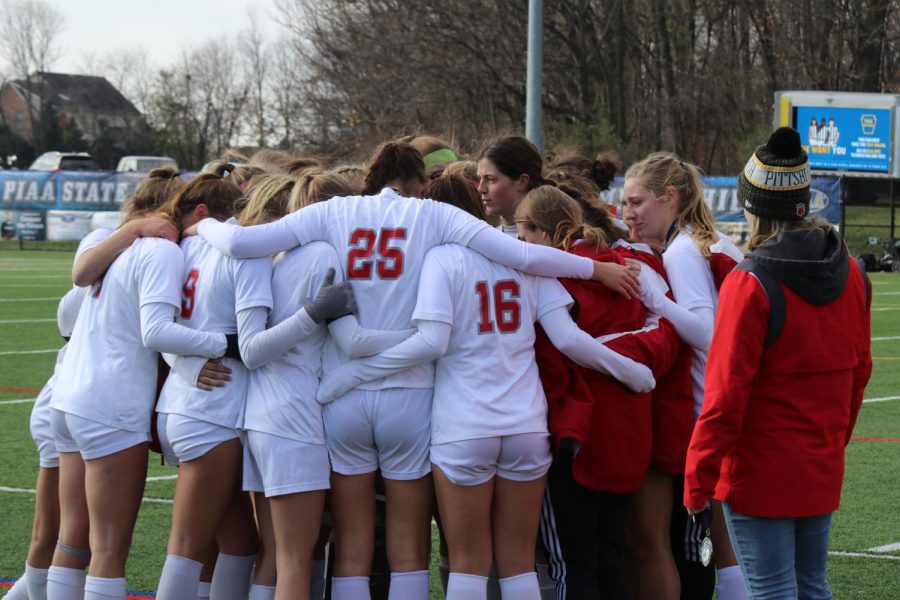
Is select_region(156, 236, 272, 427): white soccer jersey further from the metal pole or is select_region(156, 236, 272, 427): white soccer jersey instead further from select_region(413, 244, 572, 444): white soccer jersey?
the metal pole

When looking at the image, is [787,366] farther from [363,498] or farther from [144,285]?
[144,285]

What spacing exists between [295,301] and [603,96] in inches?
1383

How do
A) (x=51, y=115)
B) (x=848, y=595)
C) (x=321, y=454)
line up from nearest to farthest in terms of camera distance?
(x=321, y=454) < (x=848, y=595) < (x=51, y=115)

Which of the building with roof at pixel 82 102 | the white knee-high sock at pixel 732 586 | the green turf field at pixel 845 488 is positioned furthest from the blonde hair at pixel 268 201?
the building with roof at pixel 82 102

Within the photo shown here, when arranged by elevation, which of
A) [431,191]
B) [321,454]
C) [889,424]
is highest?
[431,191]

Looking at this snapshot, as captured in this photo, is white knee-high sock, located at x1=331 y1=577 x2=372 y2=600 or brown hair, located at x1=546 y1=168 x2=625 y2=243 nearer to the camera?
white knee-high sock, located at x1=331 y1=577 x2=372 y2=600

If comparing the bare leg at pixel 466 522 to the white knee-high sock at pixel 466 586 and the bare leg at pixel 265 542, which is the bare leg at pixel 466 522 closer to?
the white knee-high sock at pixel 466 586

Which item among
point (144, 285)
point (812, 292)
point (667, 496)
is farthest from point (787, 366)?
point (144, 285)

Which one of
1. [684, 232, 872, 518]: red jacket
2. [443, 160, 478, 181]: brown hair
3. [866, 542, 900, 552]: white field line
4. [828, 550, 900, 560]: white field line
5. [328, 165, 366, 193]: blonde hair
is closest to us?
[684, 232, 872, 518]: red jacket

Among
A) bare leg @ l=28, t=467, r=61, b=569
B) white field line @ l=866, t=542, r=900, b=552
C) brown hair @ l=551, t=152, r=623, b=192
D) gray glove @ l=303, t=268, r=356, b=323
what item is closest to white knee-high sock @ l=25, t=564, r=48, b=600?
bare leg @ l=28, t=467, r=61, b=569

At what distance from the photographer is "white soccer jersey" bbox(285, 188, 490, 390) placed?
165 inches

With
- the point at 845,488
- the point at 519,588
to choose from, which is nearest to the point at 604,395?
the point at 519,588

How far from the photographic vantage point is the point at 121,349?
4473 millimetres

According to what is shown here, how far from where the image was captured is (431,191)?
4707 millimetres
